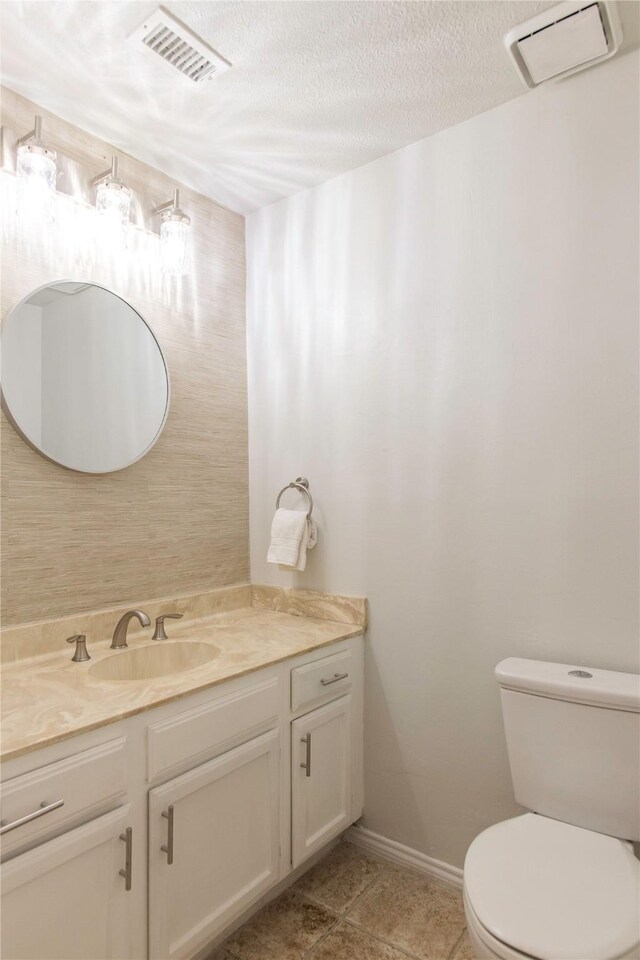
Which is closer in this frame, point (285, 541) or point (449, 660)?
point (449, 660)

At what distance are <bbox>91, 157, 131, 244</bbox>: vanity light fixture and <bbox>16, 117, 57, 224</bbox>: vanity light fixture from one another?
16 centimetres

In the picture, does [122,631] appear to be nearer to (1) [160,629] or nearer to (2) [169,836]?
(1) [160,629]

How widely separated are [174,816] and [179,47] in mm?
1931

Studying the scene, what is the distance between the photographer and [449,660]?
188 cm

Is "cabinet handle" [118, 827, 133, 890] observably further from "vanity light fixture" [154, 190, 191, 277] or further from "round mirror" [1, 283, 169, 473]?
"vanity light fixture" [154, 190, 191, 277]

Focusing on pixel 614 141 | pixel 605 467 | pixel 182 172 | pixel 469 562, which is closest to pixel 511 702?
pixel 469 562

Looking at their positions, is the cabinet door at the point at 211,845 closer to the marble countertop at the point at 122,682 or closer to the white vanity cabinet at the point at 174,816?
the white vanity cabinet at the point at 174,816

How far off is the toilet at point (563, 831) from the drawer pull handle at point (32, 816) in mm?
873

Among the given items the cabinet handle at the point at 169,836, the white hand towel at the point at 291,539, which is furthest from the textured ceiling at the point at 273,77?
the cabinet handle at the point at 169,836

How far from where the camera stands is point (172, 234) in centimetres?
201

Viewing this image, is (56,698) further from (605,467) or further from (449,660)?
(605,467)

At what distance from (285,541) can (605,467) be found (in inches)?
42.8

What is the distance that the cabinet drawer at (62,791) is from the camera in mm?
1088

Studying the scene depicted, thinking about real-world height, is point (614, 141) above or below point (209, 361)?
above
